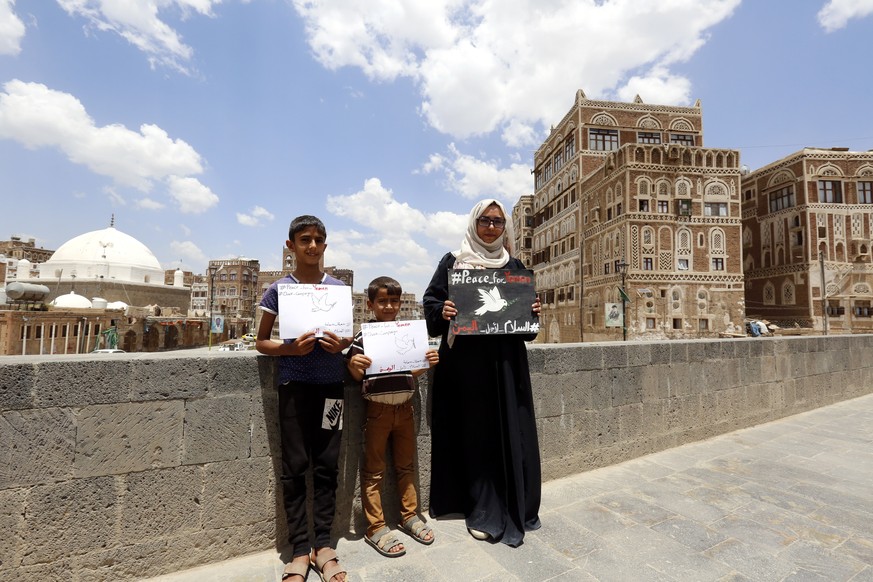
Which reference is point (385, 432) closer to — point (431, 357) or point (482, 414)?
point (431, 357)

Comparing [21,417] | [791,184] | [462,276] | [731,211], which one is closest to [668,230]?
[731,211]

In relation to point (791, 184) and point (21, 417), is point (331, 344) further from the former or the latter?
point (791, 184)

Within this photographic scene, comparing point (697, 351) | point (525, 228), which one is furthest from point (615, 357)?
point (525, 228)

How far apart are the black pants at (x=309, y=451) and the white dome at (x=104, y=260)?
242 ft

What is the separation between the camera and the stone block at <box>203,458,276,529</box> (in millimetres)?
2602

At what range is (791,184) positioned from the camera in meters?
38.4

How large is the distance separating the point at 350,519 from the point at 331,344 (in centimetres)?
141

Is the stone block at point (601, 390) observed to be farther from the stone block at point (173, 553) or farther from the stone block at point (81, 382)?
the stone block at point (81, 382)

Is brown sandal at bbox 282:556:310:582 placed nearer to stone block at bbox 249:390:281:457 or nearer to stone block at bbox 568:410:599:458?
stone block at bbox 249:390:281:457

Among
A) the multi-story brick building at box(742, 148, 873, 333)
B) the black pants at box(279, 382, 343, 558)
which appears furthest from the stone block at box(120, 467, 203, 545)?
the multi-story brick building at box(742, 148, 873, 333)

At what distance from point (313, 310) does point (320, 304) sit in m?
0.06

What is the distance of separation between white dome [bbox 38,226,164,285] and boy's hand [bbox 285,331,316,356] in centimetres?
7377

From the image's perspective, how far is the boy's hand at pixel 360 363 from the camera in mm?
2680

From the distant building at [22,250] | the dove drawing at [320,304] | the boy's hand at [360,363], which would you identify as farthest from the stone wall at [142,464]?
the distant building at [22,250]
